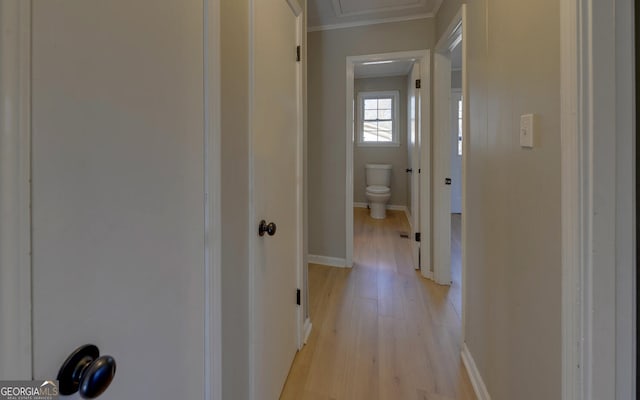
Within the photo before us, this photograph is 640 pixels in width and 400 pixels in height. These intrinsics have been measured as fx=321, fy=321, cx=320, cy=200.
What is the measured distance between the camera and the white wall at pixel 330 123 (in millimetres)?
3250

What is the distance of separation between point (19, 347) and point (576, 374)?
117 cm

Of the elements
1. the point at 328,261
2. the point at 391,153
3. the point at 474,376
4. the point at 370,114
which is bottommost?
the point at 474,376

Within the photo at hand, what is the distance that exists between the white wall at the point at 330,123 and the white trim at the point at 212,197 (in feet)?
8.22

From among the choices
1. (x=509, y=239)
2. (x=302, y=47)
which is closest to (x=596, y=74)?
(x=509, y=239)

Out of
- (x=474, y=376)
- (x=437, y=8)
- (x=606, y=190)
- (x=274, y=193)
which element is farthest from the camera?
(x=437, y=8)

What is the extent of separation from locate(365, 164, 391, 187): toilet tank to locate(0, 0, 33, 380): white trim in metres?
5.86

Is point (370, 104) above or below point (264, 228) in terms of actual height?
above

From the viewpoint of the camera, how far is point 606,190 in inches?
30.6

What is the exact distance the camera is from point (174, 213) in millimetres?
767

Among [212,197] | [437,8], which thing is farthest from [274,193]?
[437,8]

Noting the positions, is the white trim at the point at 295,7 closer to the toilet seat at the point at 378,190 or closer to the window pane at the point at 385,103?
the toilet seat at the point at 378,190

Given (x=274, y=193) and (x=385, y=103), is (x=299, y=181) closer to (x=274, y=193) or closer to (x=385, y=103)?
(x=274, y=193)

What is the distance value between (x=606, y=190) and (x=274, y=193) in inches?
45.5

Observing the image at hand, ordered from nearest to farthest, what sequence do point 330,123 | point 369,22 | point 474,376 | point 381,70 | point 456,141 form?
point 474,376 → point 369,22 → point 330,123 → point 381,70 → point 456,141
